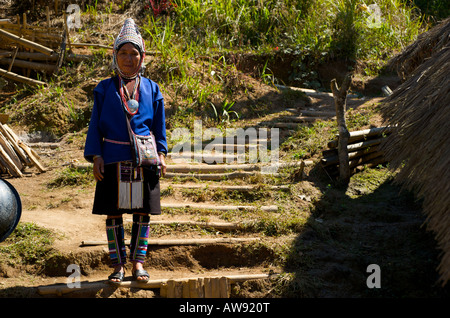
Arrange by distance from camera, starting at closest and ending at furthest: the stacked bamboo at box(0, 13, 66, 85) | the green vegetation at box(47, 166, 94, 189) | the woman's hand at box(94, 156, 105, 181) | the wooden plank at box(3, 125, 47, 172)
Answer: the woman's hand at box(94, 156, 105, 181) → the green vegetation at box(47, 166, 94, 189) → the wooden plank at box(3, 125, 47, 172) → the stacked bamboo at box(0, 13, 66, 85)

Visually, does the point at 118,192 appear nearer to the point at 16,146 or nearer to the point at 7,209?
the point at 7,209

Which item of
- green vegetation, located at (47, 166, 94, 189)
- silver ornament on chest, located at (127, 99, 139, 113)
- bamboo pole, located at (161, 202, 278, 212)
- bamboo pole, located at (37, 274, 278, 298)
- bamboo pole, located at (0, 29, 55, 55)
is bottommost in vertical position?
bamboo pole, located at (37, 274, 278, 298)

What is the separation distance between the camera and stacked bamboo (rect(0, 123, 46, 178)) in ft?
20.6

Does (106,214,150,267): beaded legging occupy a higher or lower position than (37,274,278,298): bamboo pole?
higher

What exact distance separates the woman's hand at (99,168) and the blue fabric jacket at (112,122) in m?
0.03

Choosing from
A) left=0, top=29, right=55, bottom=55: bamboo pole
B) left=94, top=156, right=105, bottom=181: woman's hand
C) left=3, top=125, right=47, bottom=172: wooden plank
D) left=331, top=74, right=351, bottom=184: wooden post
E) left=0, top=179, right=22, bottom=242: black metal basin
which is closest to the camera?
left=0, top=179, right=22, bottom=242: black metal basin

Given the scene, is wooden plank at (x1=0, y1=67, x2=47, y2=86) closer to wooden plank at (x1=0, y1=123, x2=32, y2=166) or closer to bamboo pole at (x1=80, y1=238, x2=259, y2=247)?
wooden plank at (x1=0, y1=123, x2=32, y2=166)

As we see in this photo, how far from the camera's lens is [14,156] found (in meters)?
6.38

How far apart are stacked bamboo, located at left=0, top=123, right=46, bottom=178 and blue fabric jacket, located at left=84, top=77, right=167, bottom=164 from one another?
114 inches

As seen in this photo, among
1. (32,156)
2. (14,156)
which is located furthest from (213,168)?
(14,156)

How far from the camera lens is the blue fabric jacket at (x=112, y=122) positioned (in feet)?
12.2

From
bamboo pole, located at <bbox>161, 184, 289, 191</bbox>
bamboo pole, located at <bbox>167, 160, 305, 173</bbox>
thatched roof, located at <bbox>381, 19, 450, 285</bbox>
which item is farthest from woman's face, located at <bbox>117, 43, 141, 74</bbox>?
bamboo pole, located at <bbox>167, 160, 305, 173</bbox>

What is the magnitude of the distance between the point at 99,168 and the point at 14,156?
312 cm
